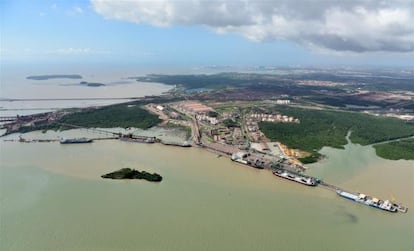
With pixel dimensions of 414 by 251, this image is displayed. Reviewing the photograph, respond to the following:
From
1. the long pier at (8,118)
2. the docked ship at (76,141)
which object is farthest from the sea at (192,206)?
the long pier at (8,118)

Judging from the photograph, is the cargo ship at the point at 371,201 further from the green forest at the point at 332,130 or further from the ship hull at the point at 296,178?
the green forest at the point at 332,130

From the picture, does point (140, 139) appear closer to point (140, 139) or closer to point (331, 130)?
point (140, 139)

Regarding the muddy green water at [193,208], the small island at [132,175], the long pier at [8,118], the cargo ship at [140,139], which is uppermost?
the long pier at [8,118]

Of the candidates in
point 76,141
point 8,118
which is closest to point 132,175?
point 76,141

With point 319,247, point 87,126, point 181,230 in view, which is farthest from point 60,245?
point 87,126

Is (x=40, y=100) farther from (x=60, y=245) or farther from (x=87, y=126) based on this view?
(x=60, y=245)
